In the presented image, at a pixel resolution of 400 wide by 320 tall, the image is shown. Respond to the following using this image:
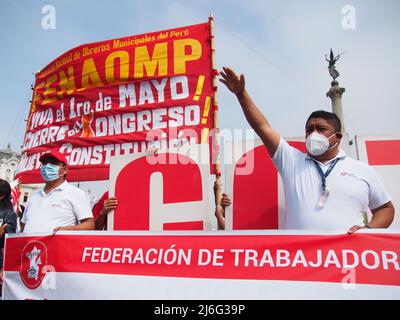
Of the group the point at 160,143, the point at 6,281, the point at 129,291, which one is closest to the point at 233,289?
the point at 129,291

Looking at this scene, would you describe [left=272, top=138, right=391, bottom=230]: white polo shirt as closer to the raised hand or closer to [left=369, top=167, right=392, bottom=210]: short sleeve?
[left=369, top=167, right=392, bottom=210]: short sleeve

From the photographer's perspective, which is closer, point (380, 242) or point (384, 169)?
point (380, 242)

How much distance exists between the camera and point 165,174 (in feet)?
11.0

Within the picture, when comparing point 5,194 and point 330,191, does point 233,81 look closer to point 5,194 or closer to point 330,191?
point 330,191

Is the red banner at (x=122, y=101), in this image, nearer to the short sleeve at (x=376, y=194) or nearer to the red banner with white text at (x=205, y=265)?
the red banner with white text at (x=205, y=265)

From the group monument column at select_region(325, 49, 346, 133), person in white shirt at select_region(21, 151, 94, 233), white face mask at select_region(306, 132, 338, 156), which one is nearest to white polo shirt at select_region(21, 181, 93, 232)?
person in white shirt at select_region(21, 151, 94, 233)

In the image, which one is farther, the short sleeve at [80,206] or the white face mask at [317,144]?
the short sleeve at [80,206]

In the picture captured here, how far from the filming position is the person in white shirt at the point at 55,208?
119 inches

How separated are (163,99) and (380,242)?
3046 millimetres

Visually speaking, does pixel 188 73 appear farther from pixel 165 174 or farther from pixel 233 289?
pixel 233 289

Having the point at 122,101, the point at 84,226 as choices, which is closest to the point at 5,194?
the point at 84,226

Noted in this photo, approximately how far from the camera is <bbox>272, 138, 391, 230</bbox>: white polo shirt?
232 cm

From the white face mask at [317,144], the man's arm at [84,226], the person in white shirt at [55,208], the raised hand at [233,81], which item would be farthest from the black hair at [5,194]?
the white face mask at [317,144]

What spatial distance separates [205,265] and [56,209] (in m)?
1.46
